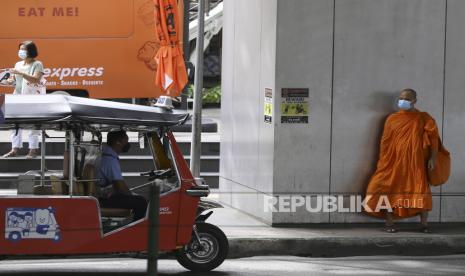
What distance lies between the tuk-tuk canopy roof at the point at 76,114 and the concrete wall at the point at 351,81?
2867mm

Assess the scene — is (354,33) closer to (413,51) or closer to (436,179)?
(413,51)

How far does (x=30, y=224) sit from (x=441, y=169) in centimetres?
537

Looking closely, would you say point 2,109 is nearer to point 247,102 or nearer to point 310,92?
point 310,92

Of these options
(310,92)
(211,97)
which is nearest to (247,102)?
(310,92)

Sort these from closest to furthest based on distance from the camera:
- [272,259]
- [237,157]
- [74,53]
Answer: [272,259] < [237,157] < [74,53]

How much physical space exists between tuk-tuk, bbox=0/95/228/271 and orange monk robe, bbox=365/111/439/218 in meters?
3.00

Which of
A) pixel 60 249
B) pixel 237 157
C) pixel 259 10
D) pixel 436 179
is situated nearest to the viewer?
pixel 60 249

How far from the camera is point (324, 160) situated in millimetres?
12203

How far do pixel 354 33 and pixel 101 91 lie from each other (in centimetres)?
612

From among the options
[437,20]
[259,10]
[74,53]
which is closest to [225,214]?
[259,10]

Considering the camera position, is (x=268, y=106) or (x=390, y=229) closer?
(x=390, y=229)

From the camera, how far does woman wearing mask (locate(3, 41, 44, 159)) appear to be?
1401 cm

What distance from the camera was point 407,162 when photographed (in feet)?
38.7

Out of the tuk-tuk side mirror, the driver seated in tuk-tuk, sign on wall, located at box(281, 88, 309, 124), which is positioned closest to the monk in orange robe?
sign on wall, located at box(281, 88, 309, 124)
